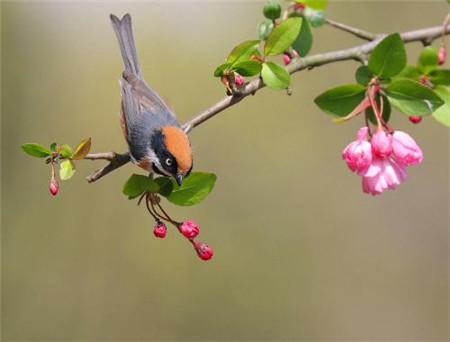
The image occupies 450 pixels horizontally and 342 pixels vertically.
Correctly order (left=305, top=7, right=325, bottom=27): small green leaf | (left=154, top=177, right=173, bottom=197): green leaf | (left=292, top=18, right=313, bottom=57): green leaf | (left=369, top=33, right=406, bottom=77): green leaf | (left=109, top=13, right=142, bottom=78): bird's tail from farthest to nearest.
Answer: (left=109, top=13, right=142, bottom=78): bird's tail → (left=305, top=7, right=325, bottom=27): small green leaf → (left=292, top=18, right=313, bottom=57): green leaf → (left=154, top=177, right=173, bottom=197): green leaf → (left=369, top=33, right=406, bottom=77): green leaf

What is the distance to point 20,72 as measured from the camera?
21.3ft

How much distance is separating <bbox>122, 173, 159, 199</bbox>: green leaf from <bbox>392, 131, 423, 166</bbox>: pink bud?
805 millimetres

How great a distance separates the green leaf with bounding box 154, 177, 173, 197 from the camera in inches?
Result: 75.0

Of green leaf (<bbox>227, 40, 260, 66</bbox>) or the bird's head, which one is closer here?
green leaf (<bbox>227, 40, 260, 66</bbox>)

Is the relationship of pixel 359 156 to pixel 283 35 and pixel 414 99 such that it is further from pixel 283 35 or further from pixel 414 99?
pixel 283 35

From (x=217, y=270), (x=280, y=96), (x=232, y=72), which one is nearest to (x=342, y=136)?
(x=280, y=96)

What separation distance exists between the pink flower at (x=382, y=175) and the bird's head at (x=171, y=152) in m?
0.83

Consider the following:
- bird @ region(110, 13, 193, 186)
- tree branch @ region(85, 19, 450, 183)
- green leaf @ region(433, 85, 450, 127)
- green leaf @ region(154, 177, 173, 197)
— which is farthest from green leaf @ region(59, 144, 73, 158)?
green leaf @ region(433, 85, 450, 127)

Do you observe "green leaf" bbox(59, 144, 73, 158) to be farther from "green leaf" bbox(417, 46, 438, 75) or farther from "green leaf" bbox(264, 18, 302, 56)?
"green leaf" bbox(417, 46, 438, 75)

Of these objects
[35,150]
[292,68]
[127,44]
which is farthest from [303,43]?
[127,44]

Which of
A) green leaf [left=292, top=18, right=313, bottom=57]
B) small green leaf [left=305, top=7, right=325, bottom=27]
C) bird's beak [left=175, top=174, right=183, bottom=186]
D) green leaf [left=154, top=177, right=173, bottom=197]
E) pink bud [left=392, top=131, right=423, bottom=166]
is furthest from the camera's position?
small green leaf [left=305, top=7, right=325, bottom=27]

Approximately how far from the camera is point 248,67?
177 centimetres

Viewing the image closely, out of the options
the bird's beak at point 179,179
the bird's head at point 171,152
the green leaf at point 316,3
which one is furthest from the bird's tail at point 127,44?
the green leaf at point 316,3

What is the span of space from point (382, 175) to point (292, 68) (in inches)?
18.6
